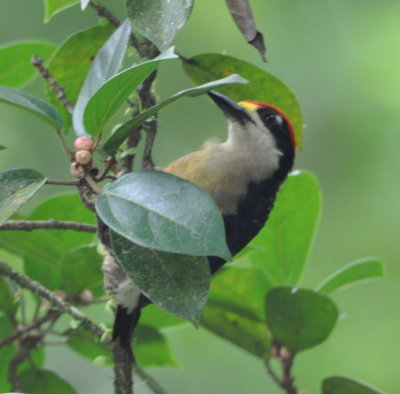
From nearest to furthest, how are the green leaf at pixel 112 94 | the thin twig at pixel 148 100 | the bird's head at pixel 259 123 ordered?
1. the green leaf at pixel 112 94
2. the thin twig at pixel 148 100
3. the bird's head at pixel 259 123

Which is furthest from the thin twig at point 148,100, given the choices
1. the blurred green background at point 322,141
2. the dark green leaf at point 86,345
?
the blurred green background at point 322,141

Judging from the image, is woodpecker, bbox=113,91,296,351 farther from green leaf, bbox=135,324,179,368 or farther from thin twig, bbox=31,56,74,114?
thin twig, bbox=31,56,74,114

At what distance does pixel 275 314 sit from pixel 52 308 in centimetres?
55

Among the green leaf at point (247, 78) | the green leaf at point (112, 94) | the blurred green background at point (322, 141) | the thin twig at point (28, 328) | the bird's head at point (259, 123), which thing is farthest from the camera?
the blurred green background at point (322, 141)

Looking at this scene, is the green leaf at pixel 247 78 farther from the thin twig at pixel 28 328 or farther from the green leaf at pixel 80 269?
the thin twig at pixel 28 328

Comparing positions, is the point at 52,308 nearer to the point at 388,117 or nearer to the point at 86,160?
the point at 86,160

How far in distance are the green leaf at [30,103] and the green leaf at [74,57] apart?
294mm

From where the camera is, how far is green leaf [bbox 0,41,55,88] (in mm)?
2455

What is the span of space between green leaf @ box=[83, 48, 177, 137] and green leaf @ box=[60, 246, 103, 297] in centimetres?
53

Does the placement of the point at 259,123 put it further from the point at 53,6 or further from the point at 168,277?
the point at 168,277

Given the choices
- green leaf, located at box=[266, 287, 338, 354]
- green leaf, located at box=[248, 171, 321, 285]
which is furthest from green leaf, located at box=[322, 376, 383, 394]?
green leaf, located at box=[248, 171, 321, 285]

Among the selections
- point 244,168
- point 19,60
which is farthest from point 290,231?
point 19,60

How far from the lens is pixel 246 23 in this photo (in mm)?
1735

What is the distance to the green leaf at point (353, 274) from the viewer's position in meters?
2.32
